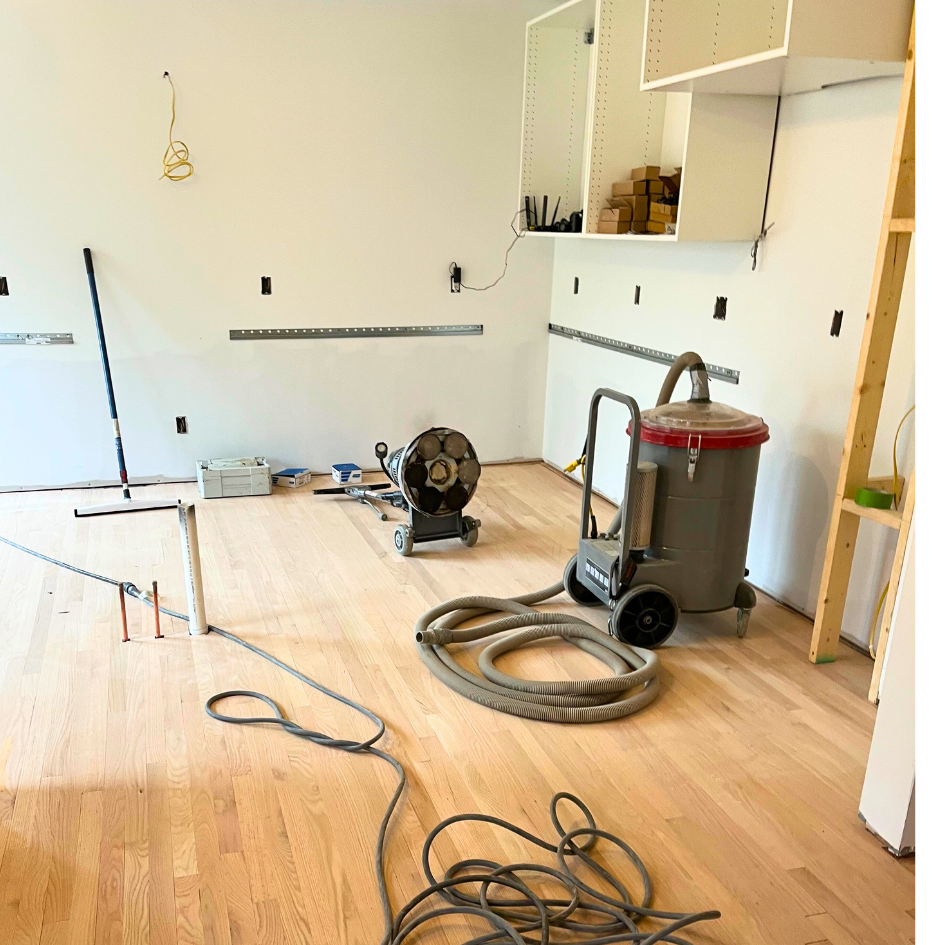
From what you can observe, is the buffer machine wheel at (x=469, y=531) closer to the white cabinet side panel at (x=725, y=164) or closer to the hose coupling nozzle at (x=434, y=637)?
the hose coupling nozzle at (x=434, y=637)

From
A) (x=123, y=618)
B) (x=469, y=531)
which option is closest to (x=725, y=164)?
(x=469, y=531)

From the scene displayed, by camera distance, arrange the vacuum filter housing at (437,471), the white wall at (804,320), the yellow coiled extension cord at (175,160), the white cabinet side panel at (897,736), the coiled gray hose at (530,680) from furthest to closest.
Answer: the yellow coiled extension cord at (175,160) → the vacuum filter housing at (437,471) → the white wall at (804,320) → the coiled gray hose at (530,680) → the white cabinet side panel at (897,736)

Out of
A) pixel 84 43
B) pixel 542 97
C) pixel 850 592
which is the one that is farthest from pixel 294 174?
pixel 850 592

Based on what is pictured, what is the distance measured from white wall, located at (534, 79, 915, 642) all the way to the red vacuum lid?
0.36 m

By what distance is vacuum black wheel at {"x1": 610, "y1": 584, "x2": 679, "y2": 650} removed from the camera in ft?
9.87

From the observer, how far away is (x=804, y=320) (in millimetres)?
3232

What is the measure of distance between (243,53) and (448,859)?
411 cm

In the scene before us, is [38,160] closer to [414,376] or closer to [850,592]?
[414,376]

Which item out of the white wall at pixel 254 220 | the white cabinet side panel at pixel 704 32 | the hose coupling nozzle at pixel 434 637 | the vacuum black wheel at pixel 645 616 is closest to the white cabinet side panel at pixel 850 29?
the white cabinet side panel at pixel 704 32

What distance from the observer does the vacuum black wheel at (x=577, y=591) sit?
3.41 m

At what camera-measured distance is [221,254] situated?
184 inches

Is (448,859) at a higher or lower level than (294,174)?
lower

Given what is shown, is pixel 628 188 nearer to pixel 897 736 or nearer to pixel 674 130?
pixel 674 130

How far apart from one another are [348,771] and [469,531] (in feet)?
6.01
